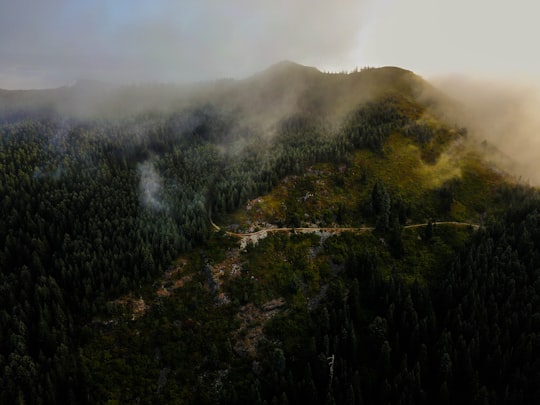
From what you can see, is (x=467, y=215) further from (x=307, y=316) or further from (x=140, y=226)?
(x=140, y=226)

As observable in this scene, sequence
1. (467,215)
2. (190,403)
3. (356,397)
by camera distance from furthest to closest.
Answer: (467,215) < (190,403) < (356,397)

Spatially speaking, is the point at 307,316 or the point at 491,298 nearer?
the point at 491,298

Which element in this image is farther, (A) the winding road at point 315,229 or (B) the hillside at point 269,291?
(A) the winding road at point 315,229

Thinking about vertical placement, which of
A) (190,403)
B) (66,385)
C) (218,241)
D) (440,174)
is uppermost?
(440,174)

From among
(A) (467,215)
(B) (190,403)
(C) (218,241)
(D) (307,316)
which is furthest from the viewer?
(A) (467,215)

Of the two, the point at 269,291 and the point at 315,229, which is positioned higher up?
the point at 315,229

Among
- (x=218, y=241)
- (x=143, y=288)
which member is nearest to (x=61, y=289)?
(x=143, y=288)

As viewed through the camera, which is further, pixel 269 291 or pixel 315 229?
pixel 315 229

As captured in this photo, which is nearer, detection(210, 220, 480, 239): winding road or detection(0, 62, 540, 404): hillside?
detection(0, 62, 540, 404): hillside
